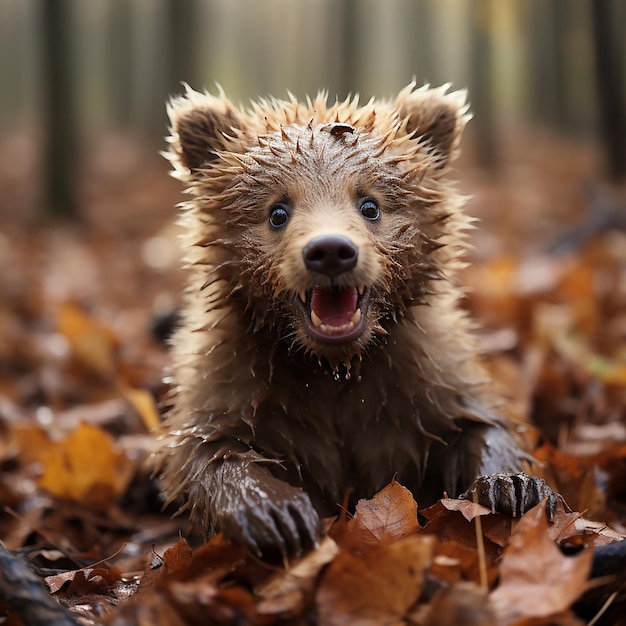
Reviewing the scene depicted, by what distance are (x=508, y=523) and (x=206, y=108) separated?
1.99 meters

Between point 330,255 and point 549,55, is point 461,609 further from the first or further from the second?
point 549,55

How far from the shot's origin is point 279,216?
9.55 feet

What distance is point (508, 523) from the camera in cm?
254

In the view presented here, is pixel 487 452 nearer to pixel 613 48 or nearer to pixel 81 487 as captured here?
pixel 81 487

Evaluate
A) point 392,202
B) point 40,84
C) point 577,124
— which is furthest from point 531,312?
point 577,124

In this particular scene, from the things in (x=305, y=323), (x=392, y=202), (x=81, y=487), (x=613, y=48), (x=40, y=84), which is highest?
(x=40, y=84)

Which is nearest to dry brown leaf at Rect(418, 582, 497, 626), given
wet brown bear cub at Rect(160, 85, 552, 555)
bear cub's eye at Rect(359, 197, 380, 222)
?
wet brown bear cub at Rect(160, 85, 552, 555)

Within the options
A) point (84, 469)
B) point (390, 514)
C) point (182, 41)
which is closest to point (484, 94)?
point (182, 41)

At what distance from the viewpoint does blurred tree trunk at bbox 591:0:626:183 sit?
396 inches

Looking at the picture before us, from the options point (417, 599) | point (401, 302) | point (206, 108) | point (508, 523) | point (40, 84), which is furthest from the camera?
point (40, 84)

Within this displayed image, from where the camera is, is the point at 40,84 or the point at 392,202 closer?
the point at 392,202

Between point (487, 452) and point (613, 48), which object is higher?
point (613, 48)

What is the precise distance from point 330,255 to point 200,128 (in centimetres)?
107

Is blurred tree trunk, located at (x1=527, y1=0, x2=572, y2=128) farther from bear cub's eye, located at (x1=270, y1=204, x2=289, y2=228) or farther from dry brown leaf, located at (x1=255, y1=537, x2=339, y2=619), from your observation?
dry brown leaf, located at (x1=255, y1=537, x2=339, y2=619)
